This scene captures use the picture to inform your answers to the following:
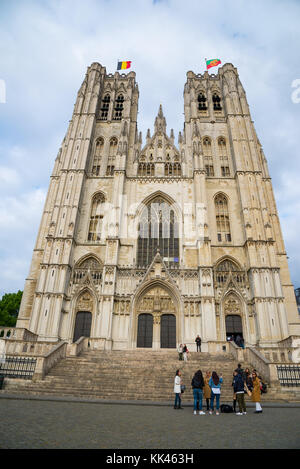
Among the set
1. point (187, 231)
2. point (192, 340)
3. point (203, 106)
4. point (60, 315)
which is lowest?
point (192, 340)

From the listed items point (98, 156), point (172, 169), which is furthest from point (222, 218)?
point (98, 156)

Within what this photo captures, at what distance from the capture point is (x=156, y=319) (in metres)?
22.6

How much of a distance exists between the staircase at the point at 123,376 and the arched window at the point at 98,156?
18.8 meters

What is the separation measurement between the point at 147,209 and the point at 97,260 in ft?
22.8

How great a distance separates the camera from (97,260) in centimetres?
2462

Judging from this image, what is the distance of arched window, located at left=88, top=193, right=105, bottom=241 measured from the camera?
2612 centimetres

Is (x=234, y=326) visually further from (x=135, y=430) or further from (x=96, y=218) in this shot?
(x=135, y=430)

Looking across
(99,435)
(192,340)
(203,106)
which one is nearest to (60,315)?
(192,340)

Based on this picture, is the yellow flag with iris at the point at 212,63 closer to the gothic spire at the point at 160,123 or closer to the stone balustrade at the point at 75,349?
the gothic spire at the point at 160,123

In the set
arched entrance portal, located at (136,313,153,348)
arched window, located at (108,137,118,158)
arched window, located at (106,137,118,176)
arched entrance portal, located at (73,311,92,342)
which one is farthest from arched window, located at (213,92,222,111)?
arched entrance portal, located at (73,311,92,342)

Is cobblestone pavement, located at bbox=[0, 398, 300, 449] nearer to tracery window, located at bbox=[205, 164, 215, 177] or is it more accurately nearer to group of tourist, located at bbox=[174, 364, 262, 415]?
group of tourist, located at bbox=[174, 364, 262, 415]

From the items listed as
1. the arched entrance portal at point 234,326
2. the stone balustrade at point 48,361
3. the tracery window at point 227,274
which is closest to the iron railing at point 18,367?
the stone balustrade at point 48,361
